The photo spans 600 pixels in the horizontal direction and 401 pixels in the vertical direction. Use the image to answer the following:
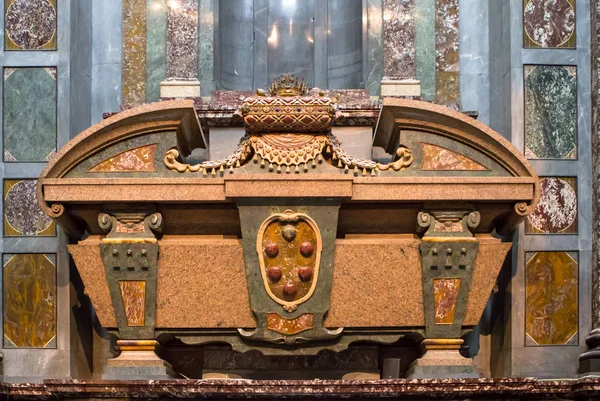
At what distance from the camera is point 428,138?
888cm

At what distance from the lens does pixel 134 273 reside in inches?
345

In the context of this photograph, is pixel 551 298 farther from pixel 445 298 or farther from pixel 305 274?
pixel 305 274

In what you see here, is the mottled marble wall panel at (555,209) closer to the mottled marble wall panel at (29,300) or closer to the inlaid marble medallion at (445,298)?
the inlaid marble medallion at (445,298)

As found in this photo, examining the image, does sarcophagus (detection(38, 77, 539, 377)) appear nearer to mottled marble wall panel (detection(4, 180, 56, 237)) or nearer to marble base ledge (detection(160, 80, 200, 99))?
mottled marble wall panel (detection(4, 180, 56, 237))

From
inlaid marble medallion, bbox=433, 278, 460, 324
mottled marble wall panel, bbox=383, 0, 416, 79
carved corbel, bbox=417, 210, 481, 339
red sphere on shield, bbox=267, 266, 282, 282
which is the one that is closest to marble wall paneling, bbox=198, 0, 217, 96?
mottled marble wall panel, bbox=383, 0, 416, 79

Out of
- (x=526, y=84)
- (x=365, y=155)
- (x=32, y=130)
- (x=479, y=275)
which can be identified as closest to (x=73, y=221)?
(x=32, y=130)

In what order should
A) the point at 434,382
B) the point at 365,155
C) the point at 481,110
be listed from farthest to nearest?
the point at 481,110
the point at 365,155
the point at 434,382

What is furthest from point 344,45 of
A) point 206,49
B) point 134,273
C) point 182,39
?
point 134,273

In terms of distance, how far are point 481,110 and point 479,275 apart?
2.04 m

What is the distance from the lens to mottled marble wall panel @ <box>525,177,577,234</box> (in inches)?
384

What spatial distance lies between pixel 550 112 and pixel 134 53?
132 inches

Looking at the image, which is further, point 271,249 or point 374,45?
point 374,45

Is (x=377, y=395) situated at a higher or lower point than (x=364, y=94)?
lower

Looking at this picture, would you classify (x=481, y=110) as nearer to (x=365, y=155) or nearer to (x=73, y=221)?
(x=365, y=155)
